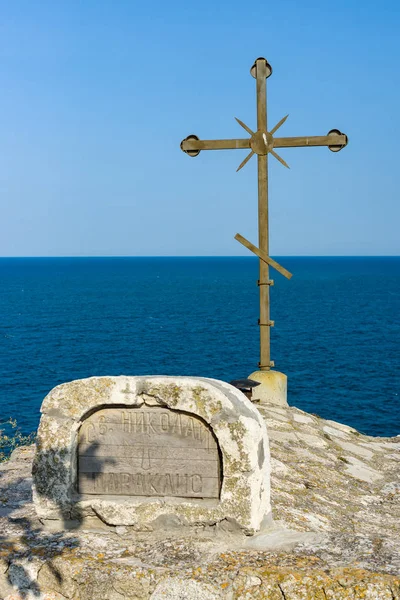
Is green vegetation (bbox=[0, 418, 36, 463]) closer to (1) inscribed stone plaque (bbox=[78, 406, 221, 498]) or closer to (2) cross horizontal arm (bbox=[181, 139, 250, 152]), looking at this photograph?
(1) inscribed stone plaque (bbox=[78, 406, 221, 498])

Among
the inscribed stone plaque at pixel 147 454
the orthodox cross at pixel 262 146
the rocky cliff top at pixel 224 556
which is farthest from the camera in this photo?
the orthodox cross at pixel 262 146

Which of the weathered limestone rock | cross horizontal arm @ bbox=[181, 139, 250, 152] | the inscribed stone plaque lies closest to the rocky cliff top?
the weathered limestone rock

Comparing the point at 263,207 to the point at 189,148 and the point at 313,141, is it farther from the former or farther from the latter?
the point at 189,148

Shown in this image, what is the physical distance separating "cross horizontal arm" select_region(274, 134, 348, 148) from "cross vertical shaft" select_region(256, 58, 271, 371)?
317mm

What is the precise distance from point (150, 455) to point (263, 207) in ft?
17.9

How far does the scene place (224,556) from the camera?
219 inches

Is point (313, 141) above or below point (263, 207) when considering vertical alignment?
above

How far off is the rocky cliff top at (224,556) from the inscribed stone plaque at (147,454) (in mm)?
391

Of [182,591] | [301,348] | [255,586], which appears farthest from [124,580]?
[301,348]

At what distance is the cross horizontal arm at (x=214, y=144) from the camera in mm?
10438

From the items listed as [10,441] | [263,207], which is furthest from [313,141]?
[10,441]

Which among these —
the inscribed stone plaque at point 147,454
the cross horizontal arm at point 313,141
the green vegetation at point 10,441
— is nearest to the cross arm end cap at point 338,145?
the cross horizontal arm at point 313,141

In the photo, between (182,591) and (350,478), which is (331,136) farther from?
(182,591)

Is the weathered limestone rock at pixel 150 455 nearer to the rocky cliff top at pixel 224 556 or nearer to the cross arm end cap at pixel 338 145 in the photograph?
the rocky cliff top at pixel 224 556
